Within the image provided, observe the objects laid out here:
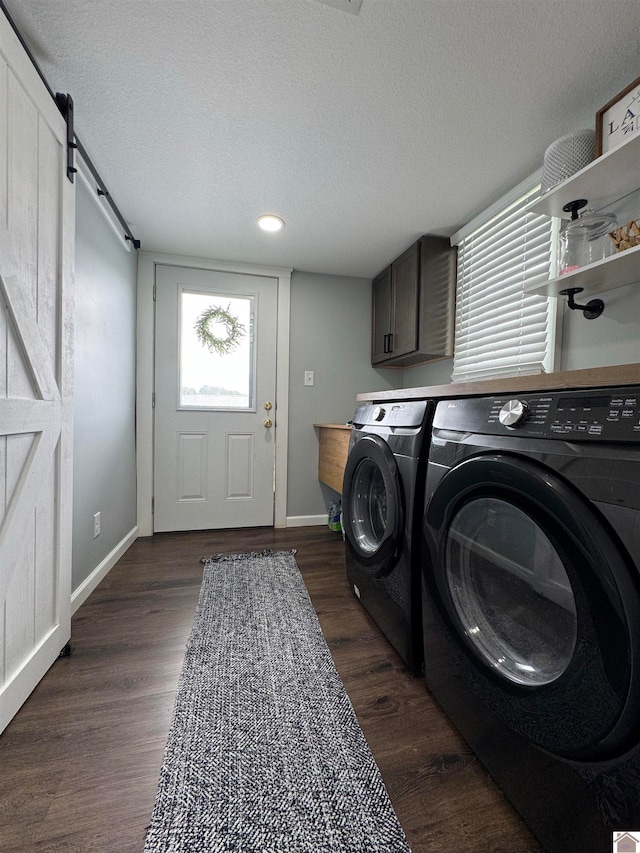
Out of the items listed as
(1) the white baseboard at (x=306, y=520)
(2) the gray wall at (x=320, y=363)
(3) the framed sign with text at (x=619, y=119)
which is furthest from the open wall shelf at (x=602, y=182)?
(1) the white baseboard at (x=306, y=520)

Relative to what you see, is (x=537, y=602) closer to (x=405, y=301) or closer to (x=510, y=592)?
(x=510, y=592)

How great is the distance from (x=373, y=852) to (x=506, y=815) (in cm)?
33

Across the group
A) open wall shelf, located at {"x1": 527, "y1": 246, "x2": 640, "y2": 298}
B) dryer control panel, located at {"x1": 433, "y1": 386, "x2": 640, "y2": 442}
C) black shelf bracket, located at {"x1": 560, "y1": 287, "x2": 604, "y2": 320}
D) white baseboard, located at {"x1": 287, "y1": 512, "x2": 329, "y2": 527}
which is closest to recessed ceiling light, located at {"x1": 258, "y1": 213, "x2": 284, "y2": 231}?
open wall shelf, located at {"x1": 527, "y1": 246, "x2": 640, "y2": 298}

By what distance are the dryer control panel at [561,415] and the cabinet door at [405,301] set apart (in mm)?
1603

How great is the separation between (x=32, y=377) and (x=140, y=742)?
1.14 meters

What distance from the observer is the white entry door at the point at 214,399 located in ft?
9.09

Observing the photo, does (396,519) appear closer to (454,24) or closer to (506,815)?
(506,815)

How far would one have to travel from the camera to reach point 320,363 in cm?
307

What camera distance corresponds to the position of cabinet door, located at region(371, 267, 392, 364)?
9.32 ft

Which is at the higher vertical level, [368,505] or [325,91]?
[325,91]

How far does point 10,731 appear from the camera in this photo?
3.45ft

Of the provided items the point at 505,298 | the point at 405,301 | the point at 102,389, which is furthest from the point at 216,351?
the point at 505,298

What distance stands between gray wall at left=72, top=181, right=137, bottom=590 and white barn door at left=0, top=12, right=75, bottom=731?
0.34 meters

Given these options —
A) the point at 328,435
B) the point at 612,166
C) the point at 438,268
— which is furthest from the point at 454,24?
the point at 328,435
